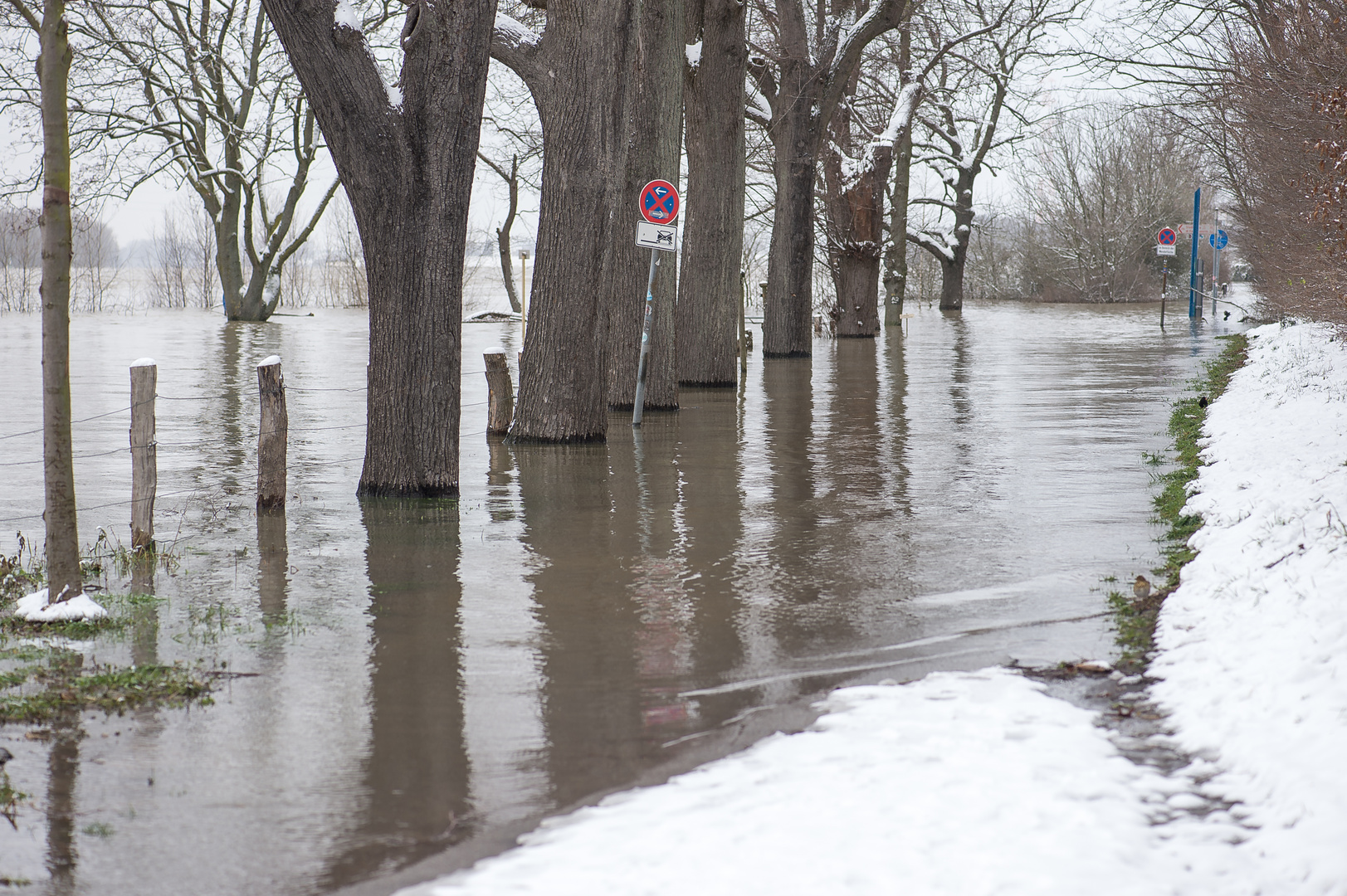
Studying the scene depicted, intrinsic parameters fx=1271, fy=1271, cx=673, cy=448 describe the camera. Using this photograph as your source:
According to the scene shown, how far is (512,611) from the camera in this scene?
21.9 ft

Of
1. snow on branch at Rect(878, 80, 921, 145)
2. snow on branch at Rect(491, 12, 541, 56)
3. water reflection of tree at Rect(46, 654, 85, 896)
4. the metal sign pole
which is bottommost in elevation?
water reflection of tree at Rect(46, 654, 85, 896)

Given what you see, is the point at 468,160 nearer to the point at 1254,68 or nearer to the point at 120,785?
the point at 120,785

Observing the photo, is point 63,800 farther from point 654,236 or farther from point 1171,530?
point 654,236

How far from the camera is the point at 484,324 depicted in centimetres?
4584

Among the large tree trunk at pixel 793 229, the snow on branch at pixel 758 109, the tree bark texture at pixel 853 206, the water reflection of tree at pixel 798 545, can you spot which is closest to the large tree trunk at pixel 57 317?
the water reflection of tree at pixel 798 545

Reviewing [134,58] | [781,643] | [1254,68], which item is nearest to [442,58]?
[781,643]

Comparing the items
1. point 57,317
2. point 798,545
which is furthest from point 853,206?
point 57,317

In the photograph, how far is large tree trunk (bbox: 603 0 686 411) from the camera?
14.8m

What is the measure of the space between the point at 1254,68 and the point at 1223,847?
14660mm

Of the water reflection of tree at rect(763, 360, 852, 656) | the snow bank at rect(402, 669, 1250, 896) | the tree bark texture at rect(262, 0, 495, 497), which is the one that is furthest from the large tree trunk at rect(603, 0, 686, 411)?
the snow bank at rect(402, 669, 1250, 896)

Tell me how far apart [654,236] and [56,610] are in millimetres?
8360

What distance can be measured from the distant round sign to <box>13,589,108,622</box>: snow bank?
331 inches

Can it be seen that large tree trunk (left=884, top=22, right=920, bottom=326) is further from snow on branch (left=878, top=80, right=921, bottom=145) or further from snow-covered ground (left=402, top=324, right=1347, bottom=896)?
snow-covered ground (left=402, top=324, right=1347, bottom=896)

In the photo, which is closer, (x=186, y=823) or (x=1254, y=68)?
(x=186, y=823)
